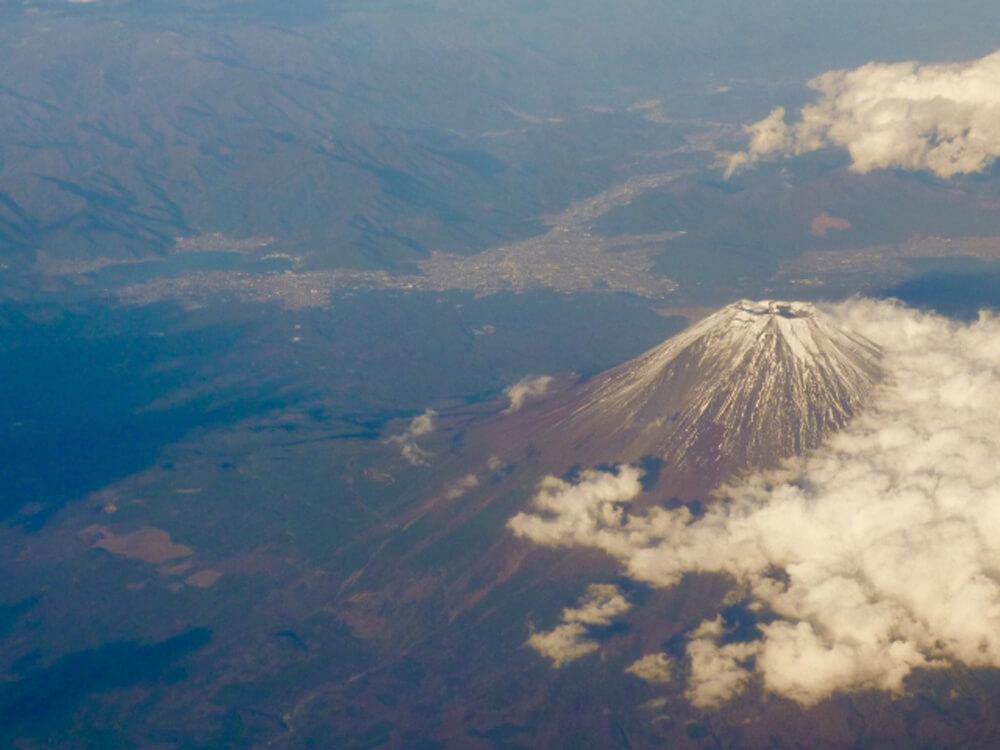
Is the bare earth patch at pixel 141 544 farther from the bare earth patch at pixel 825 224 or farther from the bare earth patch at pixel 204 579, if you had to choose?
the bare earth patch at pixel 825 224

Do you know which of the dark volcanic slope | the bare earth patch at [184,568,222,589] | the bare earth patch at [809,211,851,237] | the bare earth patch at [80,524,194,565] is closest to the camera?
the dark volcanic slope

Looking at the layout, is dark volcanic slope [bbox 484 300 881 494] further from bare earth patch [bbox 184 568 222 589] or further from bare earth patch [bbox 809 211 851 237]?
bare earth patch [bbox 809 211 851 237]

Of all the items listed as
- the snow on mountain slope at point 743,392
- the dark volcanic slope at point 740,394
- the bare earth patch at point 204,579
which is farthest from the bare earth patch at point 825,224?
the bare earth patch at point 204,579

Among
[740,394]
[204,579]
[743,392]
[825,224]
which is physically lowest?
[204,579]

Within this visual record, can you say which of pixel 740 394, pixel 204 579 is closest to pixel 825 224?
pixel 740 394

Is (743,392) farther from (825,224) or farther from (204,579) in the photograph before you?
(825,224)

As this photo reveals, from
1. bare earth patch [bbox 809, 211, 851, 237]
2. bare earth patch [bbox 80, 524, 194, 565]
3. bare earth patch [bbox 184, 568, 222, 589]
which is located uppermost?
bare earth patch [bbox 809, 211, 851, 237]

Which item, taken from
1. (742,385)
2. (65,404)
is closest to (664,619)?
(742,385)

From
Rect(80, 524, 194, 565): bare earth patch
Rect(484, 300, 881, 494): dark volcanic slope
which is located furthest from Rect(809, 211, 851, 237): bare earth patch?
Rect(80, 524, 194, 565): bare earth patch
